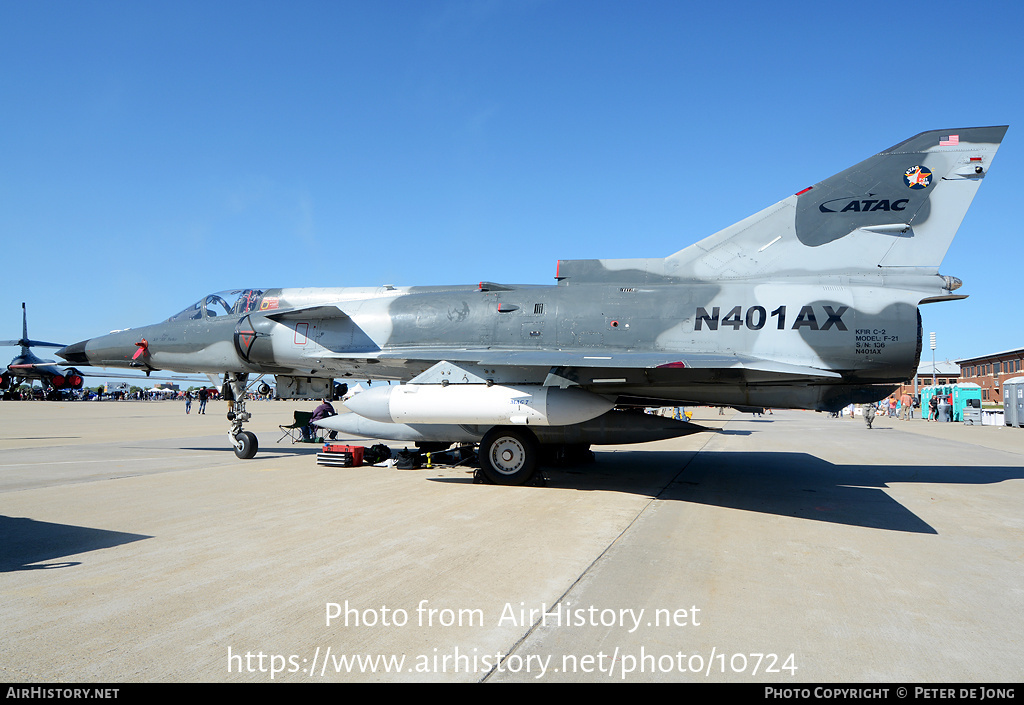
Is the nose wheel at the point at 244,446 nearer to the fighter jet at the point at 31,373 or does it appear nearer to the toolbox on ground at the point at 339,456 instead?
the toolbox on ground at the point at 339,456

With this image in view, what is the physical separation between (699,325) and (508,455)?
3634 millimetres

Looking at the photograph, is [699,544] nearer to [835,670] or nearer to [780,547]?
[780,547]

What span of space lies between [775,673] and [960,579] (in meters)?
2.85

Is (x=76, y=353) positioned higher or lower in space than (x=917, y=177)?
lower

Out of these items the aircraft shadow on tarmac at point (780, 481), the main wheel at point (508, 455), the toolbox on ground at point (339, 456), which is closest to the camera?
the aircraft shadow on tarmac at point (780, 481)

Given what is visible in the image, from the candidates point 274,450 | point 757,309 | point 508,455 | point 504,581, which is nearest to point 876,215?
point 757,309

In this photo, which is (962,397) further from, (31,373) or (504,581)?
(31,373)

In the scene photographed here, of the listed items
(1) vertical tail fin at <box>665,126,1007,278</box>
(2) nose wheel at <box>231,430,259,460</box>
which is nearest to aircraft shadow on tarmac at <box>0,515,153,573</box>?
(2) nose wheel at <box>231,430,259,460</box>

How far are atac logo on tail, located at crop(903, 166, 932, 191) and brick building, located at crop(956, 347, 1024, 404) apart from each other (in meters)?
66.1

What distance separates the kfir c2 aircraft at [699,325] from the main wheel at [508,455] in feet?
0.08

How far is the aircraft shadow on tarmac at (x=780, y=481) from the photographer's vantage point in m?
7.48

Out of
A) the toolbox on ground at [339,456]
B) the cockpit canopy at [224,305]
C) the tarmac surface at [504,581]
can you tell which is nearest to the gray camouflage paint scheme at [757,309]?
the tarmac surface at [504,581]

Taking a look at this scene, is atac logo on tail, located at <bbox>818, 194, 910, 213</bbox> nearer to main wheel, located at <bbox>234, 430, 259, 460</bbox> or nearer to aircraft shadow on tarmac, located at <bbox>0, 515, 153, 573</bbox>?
aircraft shadow on tarmac, located at <bbox>0, 515, 153, 573</bbox>

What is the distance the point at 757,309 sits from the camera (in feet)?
27.9
